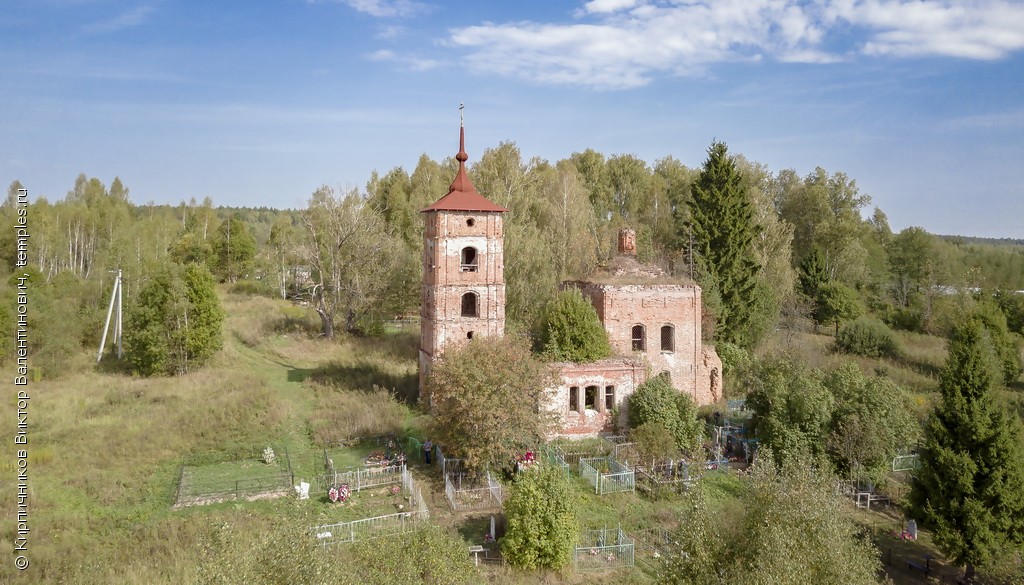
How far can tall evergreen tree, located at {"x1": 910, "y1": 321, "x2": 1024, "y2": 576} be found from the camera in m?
18.6

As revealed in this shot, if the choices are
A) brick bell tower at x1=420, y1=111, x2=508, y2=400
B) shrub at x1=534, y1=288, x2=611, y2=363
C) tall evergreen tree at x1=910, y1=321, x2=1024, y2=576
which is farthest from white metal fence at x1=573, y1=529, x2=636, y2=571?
brick bell tower at x1=420, y1=111, x2=508, y2=400

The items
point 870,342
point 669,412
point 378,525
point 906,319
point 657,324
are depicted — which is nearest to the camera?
point 378,525

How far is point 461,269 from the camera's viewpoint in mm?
27391

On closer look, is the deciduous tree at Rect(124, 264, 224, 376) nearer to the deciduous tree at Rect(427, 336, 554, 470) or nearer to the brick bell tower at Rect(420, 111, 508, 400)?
the brick bell tower at Rect(420, 111, 508, 400)

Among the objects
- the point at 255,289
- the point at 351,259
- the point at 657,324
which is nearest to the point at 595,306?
the point at 657,324

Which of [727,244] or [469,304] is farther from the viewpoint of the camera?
[727,244]

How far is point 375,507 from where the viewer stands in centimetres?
1988

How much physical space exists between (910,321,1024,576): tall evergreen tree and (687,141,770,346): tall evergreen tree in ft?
62.4

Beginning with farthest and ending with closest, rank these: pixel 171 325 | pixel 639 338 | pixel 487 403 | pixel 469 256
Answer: pixel 171 325 → pixel 639 338 → pixel 469 256 → pixel 487 403

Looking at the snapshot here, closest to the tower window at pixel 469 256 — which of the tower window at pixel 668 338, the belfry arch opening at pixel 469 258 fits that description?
the belfry arch opening at pixel 469 258

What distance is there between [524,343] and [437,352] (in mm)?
4556

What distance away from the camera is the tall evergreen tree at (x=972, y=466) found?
18562 mm

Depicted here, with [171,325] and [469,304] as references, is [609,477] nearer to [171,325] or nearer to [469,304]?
[469,304]

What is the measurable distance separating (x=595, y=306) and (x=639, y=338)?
2444 mm
